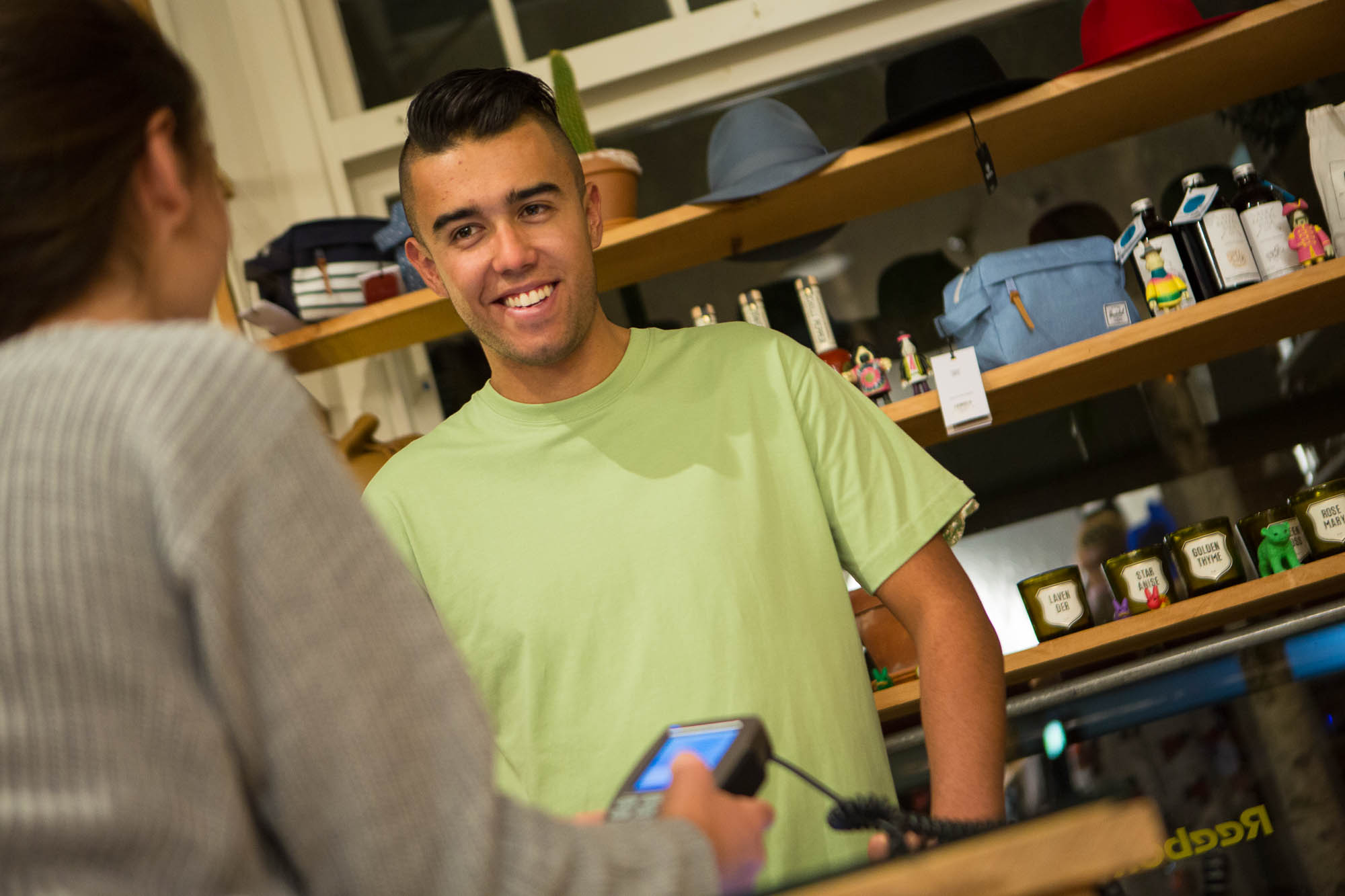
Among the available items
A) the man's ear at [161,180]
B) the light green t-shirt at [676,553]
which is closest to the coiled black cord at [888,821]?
the light green t-shirt at [676,553]

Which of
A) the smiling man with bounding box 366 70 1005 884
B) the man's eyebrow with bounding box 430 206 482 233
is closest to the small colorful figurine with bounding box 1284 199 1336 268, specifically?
the smiling man with bounding box 366 70 1005 884

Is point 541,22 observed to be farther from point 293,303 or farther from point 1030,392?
point 1030,392

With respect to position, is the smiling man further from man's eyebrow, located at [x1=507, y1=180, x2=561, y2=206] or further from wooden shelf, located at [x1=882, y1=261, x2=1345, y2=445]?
wooden shelf, located at [x1=882, y1=261, x2=1345, y2=445]

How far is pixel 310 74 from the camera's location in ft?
8.35

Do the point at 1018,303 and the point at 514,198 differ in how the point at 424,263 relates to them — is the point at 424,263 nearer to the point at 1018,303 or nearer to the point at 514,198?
the point at 514,198

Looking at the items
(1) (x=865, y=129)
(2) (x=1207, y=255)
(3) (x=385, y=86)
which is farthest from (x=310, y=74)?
(2) (x=1207, y=255)

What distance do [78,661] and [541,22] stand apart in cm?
229

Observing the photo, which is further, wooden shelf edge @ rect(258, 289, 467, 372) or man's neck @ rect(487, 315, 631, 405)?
wooden shelf edge @ rect(258, 289, 467, 372)

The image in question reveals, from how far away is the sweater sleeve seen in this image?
0.53m

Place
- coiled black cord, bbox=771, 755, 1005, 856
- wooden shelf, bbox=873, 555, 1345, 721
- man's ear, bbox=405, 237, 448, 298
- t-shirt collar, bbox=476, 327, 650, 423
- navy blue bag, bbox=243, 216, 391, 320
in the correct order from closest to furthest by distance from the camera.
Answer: coiled black cord, bbox=771, 755, 1005, 856 < t-shirt collar, bbox=476, 327, 650, 423 < man's ear, bbox=405, 237, 448, 298 < wooden shelf, bbox=873, 555, 1345, 721 < navy blue bag, bbox=243, 216, 391, 320

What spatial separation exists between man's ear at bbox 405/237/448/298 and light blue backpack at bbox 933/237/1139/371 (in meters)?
0.88

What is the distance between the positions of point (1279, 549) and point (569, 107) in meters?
1.41

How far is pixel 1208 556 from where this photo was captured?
1886 millimetres

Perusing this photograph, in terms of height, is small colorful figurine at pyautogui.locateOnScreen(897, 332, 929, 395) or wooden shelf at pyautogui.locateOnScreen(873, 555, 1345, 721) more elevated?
small colorful figurine at pyautogui.locateOnScreen(897, 332, 929, 395)
